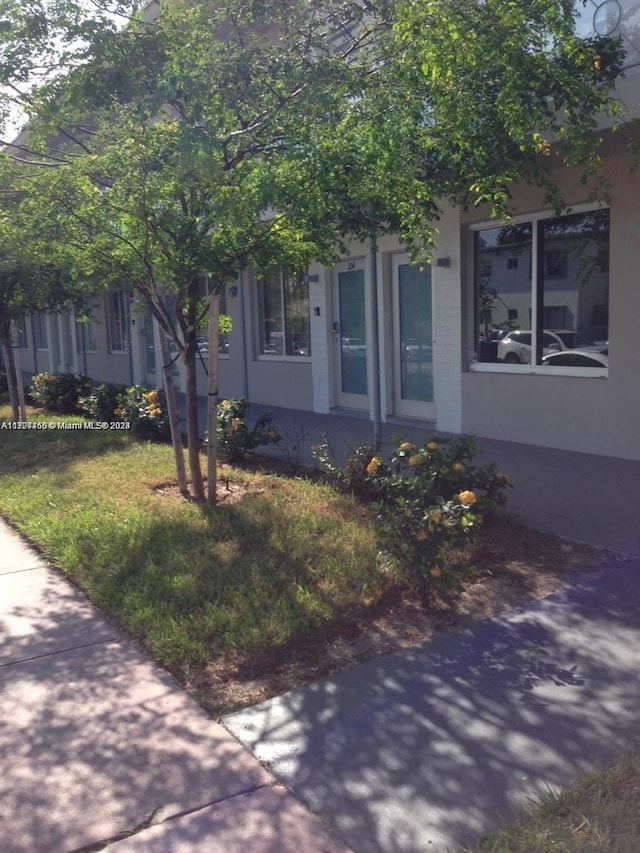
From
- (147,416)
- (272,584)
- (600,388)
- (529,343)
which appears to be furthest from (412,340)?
(272,584)

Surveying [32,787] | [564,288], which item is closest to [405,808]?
[32,787]

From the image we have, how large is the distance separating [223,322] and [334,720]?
4.71m

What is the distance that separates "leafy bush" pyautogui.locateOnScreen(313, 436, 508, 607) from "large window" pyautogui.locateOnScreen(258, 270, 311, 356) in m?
6.93

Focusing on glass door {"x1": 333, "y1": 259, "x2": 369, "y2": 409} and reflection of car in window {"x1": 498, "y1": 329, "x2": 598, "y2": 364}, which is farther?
glass door {"x1": 333, "y1": 259, "x2": 369, "y2": 409}

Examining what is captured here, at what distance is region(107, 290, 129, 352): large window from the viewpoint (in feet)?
62.4

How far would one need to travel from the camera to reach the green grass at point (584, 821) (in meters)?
2.57

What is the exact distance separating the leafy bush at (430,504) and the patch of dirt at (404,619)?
0.18 metres

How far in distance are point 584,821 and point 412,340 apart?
27.7 ft

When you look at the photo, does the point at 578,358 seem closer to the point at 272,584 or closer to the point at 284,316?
the point at 272,584

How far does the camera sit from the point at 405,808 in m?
2.87

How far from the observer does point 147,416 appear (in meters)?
9.80

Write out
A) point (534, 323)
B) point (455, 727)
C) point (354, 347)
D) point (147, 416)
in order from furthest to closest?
point (354, 347), point (147, 416), point (534, 323), point (455, 727)

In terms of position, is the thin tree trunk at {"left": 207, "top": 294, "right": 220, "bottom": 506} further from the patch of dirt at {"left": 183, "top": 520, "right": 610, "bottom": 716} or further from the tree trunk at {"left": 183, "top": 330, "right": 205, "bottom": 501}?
the patch of dirt at {"left": 183, "top": 520, "right": 610, "bottom": 716}

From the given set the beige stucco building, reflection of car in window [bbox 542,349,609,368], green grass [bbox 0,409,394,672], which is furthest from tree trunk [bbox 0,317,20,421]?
reflection of car in window [bbox 542,349,609,368]
